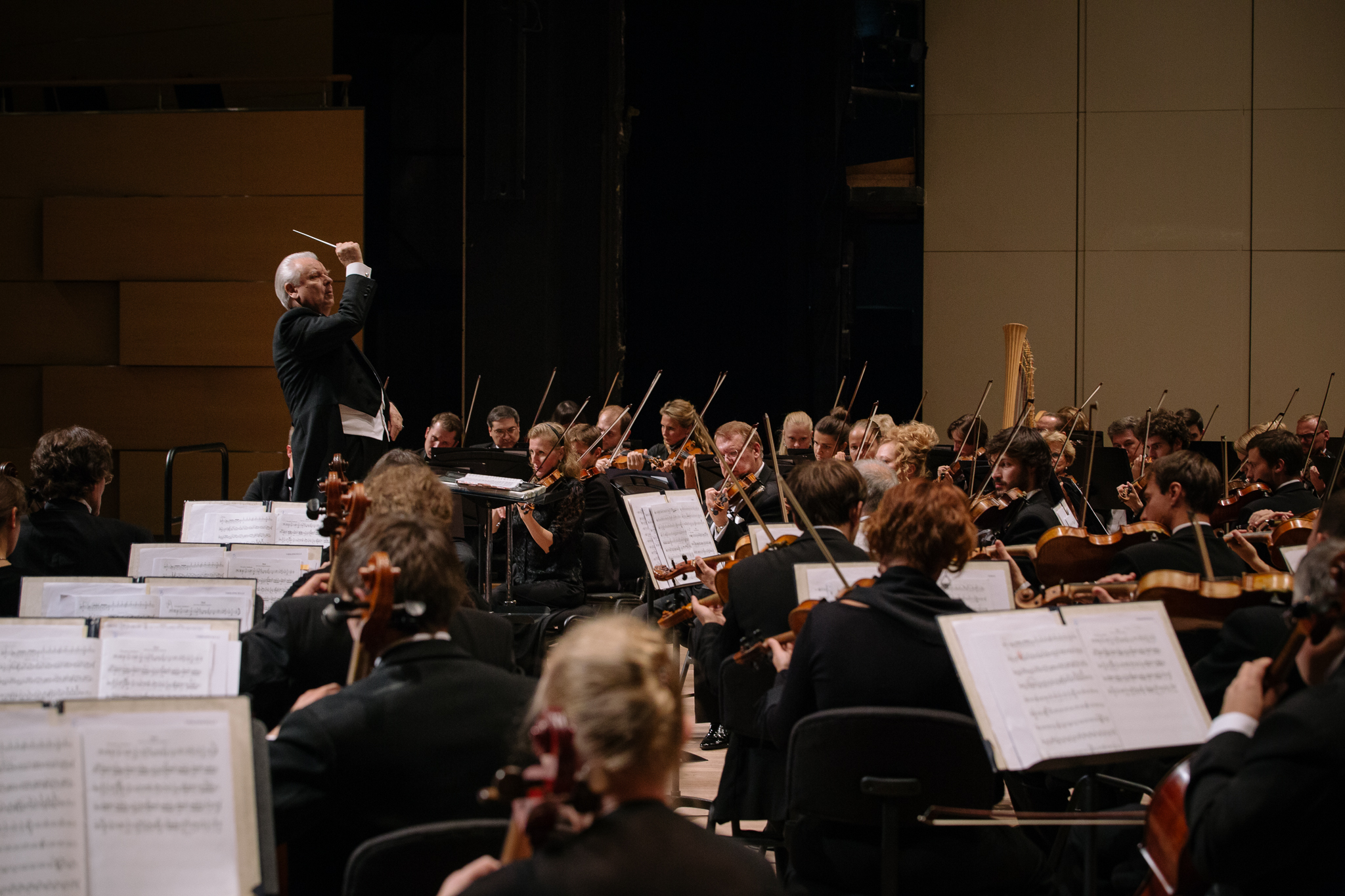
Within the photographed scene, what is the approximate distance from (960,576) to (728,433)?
2.31 meters

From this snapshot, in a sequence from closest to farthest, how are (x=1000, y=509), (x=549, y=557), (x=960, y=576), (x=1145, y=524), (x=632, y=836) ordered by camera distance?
(x=632, y=836)
(x=960, y=576)
(x=1145, y=524)
(x=1000, y=509)
(x=549, y=557)

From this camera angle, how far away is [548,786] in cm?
99

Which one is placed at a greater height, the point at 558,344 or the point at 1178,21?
the point at 1178,21

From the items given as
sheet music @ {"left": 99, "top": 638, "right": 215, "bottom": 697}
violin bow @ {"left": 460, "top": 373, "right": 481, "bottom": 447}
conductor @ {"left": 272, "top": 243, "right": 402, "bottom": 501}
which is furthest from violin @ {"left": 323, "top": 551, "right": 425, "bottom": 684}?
violin bow @ {"left": 460, "top": 373, "right": 481, "bottom": 447}

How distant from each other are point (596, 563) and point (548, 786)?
3.59 m

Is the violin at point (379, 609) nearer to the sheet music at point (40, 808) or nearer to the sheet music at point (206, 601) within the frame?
the sheet music at point (40, 808)

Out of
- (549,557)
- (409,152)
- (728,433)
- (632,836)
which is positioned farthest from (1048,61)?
(632,836)

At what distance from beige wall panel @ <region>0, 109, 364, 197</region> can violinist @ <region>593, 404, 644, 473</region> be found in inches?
106

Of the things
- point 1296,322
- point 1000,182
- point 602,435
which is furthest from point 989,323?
point 602,435

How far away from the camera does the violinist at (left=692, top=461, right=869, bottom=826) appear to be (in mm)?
2594

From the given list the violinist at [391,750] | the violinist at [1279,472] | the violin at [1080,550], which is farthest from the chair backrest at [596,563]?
the violinist at [391,750]

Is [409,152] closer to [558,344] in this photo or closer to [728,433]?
[558,344]

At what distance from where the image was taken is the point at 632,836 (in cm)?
100

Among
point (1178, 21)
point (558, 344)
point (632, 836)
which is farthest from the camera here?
point (1178, 21)
